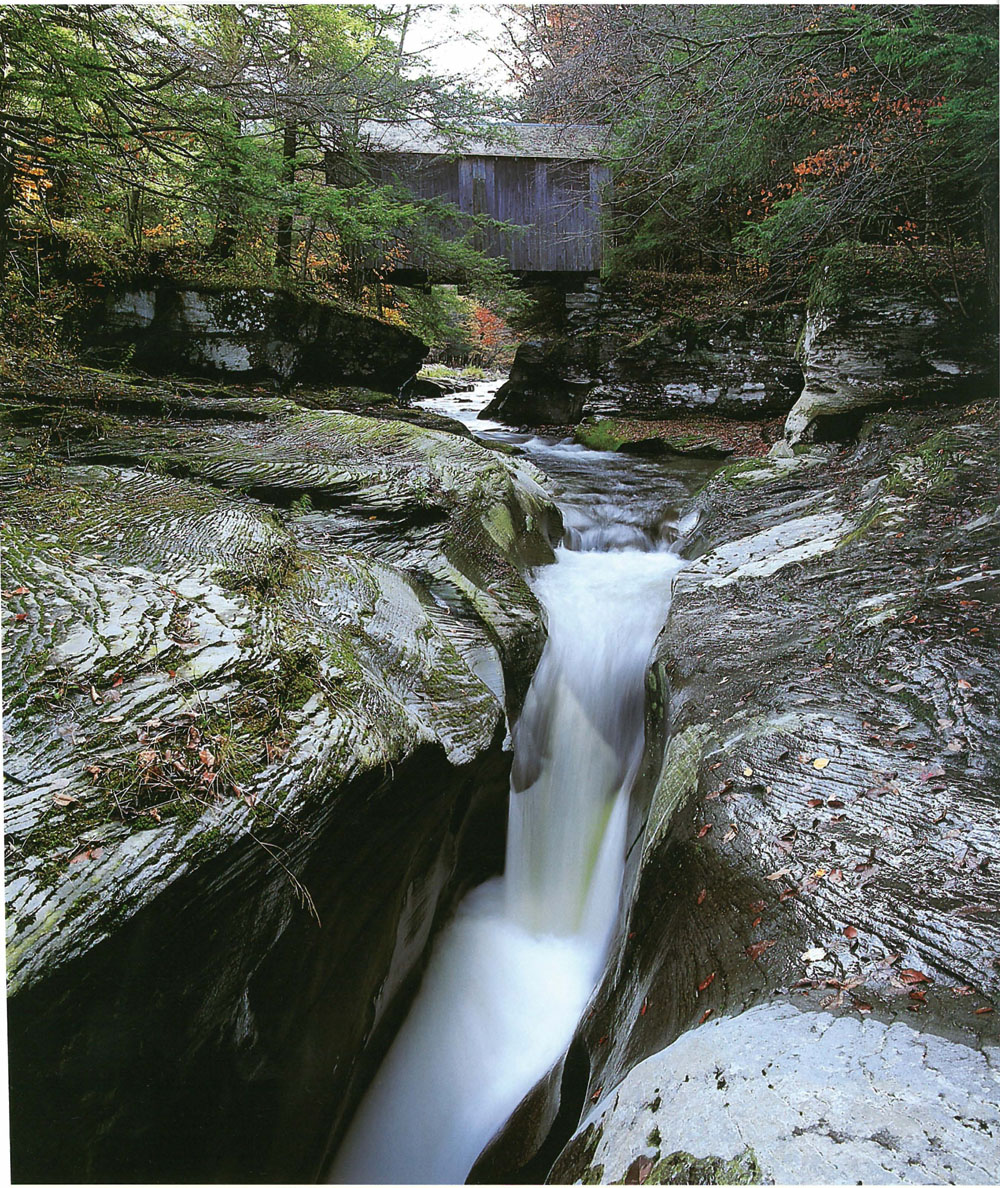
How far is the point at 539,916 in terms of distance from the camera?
3848 millimetres

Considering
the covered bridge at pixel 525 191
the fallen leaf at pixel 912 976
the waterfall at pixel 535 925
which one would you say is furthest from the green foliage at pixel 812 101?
the fallen leaf at pixel 912 976

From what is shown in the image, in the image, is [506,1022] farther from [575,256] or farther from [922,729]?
[575,256]

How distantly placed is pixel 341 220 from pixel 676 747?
25.3 feet

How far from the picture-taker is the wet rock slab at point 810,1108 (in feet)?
4.33

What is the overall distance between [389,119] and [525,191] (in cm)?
573

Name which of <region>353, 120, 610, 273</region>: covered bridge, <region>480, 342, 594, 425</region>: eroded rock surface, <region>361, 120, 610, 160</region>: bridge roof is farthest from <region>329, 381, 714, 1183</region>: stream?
<region>353, 120, 610, 273</region>: covered bridge

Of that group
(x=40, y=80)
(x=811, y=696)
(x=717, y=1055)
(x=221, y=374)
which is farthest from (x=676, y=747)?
(x=221, y=374)

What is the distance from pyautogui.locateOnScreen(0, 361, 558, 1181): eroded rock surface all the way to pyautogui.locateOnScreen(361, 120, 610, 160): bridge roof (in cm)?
686

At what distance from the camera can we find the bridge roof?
29.0 feet

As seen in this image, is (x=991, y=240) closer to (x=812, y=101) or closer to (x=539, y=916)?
(x=812, y=101)

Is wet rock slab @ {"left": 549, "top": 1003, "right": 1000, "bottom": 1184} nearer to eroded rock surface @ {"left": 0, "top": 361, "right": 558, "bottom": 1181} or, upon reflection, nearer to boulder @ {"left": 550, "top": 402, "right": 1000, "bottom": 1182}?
boulder @ {"left": 550, "top": 402, "right": 1000, "bottom": 1182}

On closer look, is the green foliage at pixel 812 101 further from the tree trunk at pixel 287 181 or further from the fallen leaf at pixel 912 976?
the fallen leaf at pixel 912 976

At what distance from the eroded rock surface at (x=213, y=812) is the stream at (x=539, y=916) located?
0.80 ft

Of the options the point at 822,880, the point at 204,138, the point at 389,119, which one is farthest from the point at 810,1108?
the point at 389,119
